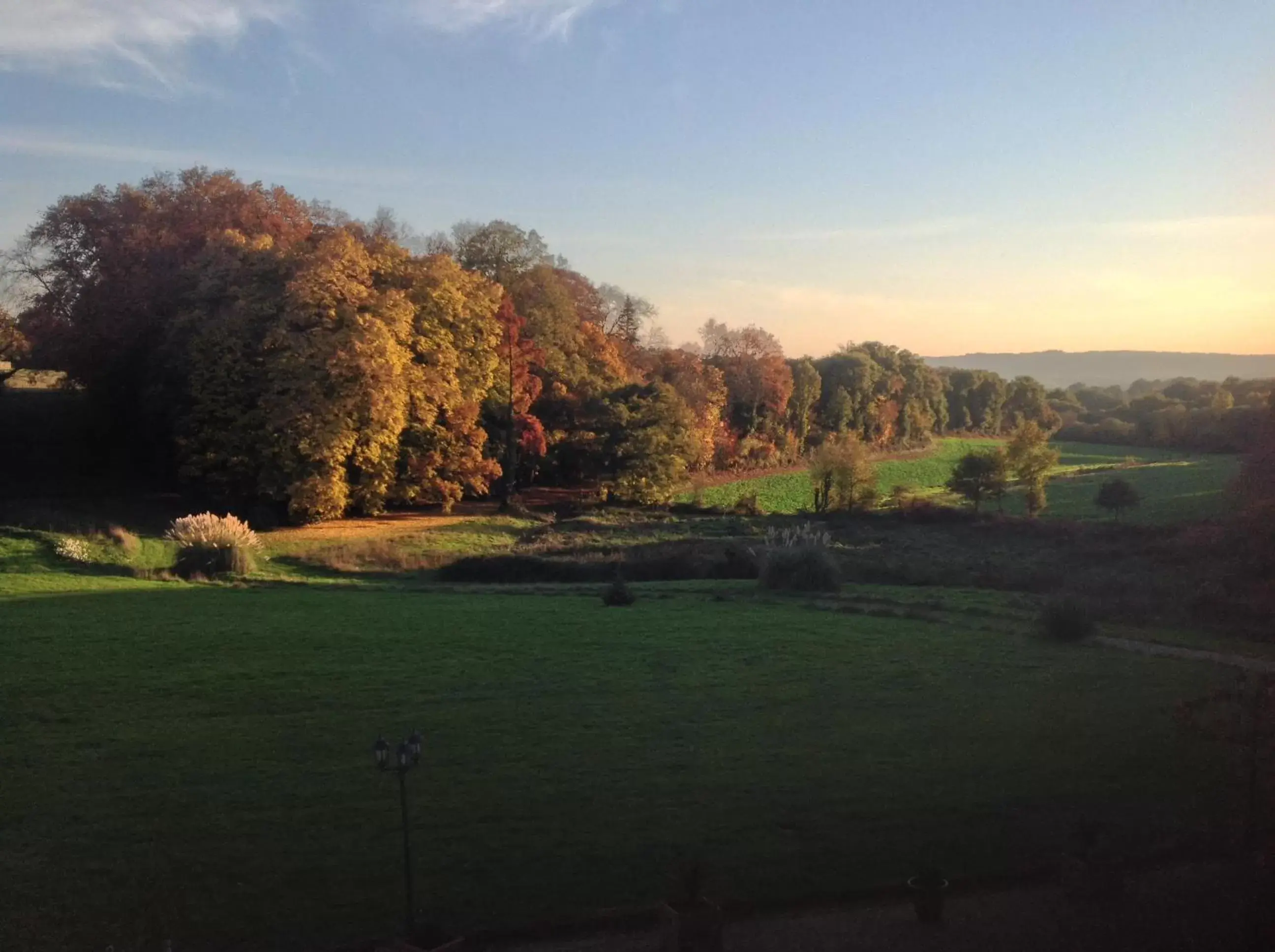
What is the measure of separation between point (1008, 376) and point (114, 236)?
72.7 metres

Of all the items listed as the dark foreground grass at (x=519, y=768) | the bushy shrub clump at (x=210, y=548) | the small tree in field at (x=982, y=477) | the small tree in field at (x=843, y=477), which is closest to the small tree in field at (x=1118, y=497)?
the small tree in field at (x=982, y=477)

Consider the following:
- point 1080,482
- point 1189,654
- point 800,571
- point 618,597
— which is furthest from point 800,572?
point 1080,482

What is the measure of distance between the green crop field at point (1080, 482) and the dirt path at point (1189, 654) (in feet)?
58.3

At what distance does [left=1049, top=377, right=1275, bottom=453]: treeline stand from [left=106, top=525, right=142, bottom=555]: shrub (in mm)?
25050

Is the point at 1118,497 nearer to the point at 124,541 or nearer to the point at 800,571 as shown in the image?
the point at 800,571

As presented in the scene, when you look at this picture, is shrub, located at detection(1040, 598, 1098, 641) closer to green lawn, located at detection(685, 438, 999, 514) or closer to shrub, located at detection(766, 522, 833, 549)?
shrub, located at detection(766, 522, 833, 549)

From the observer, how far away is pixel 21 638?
14617 millimetres

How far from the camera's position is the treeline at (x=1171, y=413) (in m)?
12.2

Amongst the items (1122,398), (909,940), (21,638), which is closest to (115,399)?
(21,638)

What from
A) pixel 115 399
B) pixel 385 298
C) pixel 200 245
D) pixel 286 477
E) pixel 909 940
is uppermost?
pixel 200 245

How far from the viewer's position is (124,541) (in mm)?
25125

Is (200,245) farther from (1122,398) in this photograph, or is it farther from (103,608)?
(1122,398)

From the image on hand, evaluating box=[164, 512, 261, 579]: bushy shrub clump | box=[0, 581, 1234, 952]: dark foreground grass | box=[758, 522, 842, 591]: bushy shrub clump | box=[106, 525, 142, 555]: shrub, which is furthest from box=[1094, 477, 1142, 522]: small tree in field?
box=[106, 525, 142, 555]: shrub

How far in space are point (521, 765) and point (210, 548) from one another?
17.8 meters
